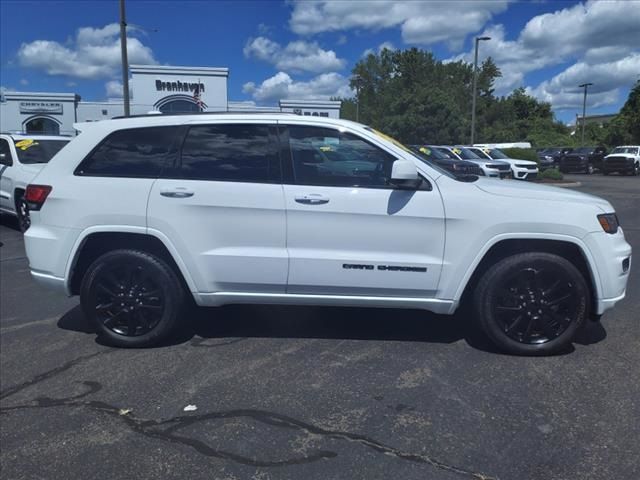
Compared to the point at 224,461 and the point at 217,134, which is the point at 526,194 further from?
the point at 224,461

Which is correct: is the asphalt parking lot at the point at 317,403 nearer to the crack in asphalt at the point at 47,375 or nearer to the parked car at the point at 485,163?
the crack in asphalt at the point at 47,375

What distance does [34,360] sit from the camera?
443 cm

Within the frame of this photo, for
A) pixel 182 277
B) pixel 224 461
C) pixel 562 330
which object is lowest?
pixel 224 461

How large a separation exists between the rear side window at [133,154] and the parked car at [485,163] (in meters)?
17.8

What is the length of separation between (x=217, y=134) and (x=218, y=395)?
1988 millimetres

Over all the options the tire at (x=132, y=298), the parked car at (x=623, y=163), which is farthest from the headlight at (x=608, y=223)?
the parked car at (x=623, y=163)

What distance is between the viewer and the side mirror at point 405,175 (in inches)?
158

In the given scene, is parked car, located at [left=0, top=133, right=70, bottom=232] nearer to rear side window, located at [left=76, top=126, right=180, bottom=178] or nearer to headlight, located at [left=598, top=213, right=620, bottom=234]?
rear side window, located at [left=76, top=126, right=180, bottom=178]

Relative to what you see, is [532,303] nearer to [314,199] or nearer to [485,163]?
[314,199]

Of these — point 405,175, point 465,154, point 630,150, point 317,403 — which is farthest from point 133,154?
point 630,150

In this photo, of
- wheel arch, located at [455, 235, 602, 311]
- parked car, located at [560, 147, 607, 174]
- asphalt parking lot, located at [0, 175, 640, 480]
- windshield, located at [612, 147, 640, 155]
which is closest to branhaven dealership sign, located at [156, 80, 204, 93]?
parked car, located at [560, 147, 607, 174]

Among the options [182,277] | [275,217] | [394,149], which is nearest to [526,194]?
[394,149]

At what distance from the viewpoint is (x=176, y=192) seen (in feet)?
14.1

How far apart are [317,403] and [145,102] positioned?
3979 cm
